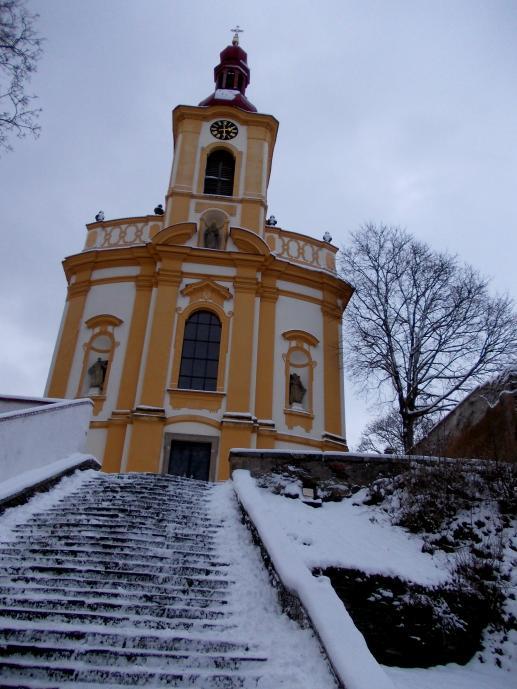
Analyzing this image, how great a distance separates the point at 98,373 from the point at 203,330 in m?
3.30

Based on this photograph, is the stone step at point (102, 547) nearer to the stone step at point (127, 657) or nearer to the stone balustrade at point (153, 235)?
the stone step at point (127, 657)

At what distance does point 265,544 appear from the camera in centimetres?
563

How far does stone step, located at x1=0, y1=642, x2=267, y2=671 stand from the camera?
381cm

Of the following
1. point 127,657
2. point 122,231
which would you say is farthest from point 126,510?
point 122,231

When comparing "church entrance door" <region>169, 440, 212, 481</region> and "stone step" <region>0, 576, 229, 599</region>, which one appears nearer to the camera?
"stone step" <region>0, 576, 229, 599</region>

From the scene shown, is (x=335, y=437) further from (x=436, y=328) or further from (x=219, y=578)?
(x=219, y=578)

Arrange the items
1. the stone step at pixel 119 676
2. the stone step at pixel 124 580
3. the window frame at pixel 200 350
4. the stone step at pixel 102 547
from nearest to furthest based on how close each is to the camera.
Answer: the stone step at pixel 119 676 → the stone step at pixel 124 580 → the stone step at pixel 102 547 → the window frame at pixel 200 350

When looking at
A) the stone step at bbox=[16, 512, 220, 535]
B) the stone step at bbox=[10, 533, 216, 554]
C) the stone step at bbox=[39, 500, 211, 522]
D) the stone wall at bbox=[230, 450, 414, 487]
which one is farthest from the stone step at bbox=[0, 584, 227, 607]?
the stone wall at bbox=[230, 450, 414, 487]

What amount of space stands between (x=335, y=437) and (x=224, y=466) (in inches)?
146

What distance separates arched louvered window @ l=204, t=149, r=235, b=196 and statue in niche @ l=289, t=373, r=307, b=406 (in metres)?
7.49

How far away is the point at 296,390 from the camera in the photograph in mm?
17016

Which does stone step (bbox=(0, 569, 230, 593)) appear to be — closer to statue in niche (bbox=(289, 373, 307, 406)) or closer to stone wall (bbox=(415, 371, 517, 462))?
stone wall (bbox=(415, 371, 517, 462))

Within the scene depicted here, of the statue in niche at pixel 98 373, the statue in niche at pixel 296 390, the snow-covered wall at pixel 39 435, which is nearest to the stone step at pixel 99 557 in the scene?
the snow-covered wall at pixel 39 435

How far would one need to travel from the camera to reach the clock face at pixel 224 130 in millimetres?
21609
